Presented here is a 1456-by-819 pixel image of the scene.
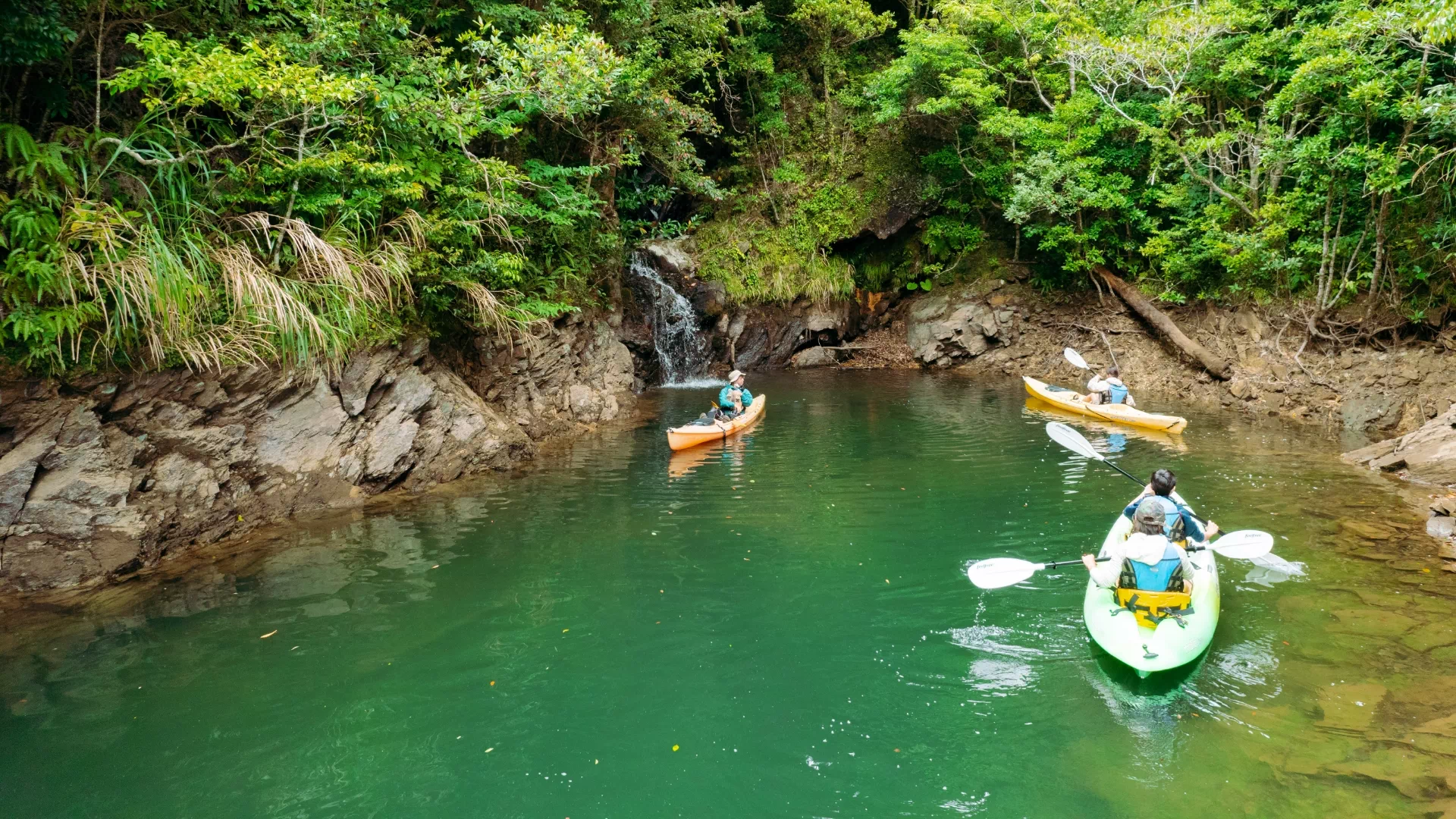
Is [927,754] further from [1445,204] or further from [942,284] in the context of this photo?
[942,284]

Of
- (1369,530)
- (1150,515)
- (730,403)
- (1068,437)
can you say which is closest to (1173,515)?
(1150,515)

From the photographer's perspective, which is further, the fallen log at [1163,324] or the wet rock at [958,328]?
the wet rock at [958,328]

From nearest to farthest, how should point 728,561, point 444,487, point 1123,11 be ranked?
point 728,561 → point 444,487 → point 1123,11

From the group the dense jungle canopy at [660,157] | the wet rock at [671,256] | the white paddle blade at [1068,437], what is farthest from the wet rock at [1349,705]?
the wet rock at [671,256]

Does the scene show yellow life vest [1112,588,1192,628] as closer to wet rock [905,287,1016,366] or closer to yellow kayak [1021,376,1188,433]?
yellow kayak [1021,376,1188,433]

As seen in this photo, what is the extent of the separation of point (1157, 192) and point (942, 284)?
5.76m

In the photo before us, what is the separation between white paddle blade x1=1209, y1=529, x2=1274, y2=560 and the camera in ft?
18.1

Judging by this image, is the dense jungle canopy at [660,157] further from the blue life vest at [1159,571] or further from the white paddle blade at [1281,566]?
the blue life vest at [1159,571]

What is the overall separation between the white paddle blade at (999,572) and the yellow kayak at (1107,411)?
7297 mm

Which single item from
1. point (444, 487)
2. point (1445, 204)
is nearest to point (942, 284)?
point (1445, 204)

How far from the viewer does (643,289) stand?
17.4m

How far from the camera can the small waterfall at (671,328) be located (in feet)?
57.1

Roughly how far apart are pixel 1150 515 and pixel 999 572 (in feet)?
3.70

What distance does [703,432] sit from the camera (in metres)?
11.0
